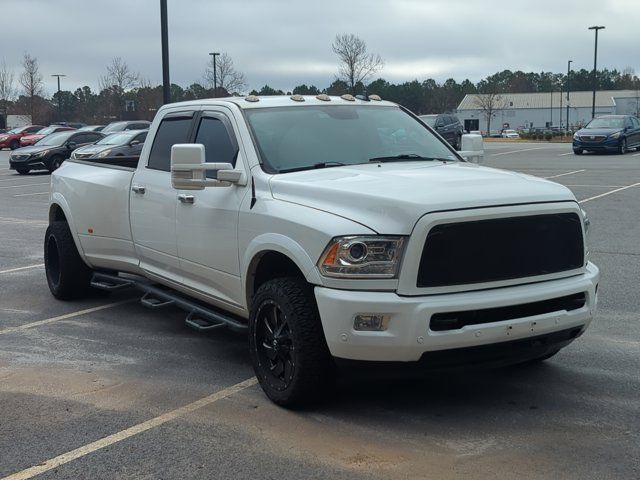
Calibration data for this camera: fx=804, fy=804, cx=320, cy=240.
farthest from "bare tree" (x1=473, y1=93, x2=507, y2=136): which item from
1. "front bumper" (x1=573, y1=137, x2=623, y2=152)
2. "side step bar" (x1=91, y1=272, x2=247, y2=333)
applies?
"side step bar" (x1=91, y1=272, x2=247, y2=333)

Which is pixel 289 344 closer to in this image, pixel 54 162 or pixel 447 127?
pixel 54 162

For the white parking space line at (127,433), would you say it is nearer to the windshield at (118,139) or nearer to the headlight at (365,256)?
the headlight at (365,256)

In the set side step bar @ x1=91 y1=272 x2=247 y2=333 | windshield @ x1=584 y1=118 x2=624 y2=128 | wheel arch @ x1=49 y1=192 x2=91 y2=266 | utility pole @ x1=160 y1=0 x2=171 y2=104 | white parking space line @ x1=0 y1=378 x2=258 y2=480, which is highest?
utility pole @ x1=160 y1=0 x2=171 y2=104

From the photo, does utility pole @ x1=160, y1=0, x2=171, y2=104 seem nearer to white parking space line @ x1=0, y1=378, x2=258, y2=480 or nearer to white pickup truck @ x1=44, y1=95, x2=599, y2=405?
white pickup truck @ x1=44, y1=95, x2=599, y2=405

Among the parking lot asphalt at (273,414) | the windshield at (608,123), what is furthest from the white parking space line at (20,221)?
the windshield at (608,123)

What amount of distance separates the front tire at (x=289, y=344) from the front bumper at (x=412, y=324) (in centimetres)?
17

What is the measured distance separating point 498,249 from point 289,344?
4.41 ft

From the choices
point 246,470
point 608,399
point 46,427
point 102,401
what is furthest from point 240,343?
point 608,399

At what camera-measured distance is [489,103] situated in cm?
10031

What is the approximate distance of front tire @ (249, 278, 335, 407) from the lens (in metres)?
4.61

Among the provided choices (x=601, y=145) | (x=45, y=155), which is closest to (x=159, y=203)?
(x=45, y=155)

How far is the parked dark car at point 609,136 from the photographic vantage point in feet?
99.8

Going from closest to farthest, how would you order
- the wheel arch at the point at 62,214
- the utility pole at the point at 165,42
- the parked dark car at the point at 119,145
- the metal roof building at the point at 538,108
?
1. the wheel arch at the point at 62,214
2. the utility pole at the point at 165,42
3. the parked dark car at the point at 119,145
4. the metal roof building at the point at 538,108

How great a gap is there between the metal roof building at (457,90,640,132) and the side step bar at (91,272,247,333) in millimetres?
106078
